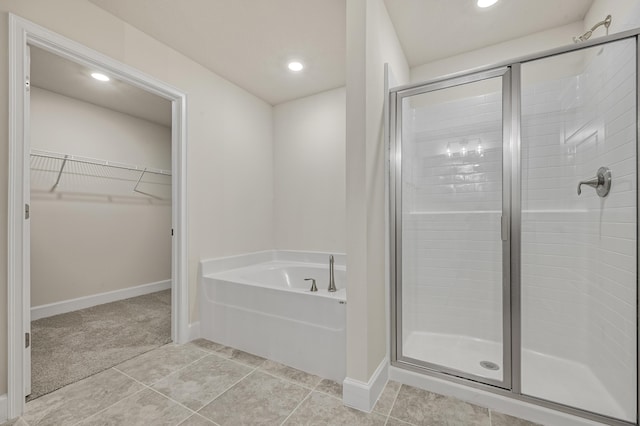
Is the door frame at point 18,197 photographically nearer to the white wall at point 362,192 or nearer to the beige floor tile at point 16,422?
the beige floor tile at point 16,422

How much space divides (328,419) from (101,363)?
1660mm

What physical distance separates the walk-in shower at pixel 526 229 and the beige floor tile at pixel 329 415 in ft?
1.46

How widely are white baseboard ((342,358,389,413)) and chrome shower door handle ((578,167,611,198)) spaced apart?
1.61 m

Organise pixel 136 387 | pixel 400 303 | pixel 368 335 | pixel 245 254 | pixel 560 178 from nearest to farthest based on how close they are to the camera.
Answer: pixel 368 335 → pixel 136 387 → pixel 400 303 → pixel 560 178 → pixel 245 254

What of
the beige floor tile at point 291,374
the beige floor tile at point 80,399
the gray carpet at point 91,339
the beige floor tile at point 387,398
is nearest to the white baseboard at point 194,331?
the gray carpet at point 91,339

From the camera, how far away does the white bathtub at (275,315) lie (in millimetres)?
1870

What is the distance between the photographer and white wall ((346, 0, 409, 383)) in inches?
63.3

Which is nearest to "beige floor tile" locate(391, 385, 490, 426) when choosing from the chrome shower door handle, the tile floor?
the tile floor

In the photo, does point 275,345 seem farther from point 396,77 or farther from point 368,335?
point 396,77

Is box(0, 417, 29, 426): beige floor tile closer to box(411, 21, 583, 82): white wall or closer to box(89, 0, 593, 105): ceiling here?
box(89, 0, 593, 105): ceiling

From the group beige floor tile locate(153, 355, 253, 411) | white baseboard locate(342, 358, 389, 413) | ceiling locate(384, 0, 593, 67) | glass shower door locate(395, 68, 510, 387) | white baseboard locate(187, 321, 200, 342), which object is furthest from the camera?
white baseboard locate(187, 321, 200, 342)

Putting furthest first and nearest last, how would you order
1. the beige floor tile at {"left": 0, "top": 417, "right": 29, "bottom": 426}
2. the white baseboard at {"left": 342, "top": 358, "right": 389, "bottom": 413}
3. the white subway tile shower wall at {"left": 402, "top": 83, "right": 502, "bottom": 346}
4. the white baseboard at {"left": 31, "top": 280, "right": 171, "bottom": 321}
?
the white baseboard at {"left": 31, "top": 280, "right": 171, "bottom": 321} → the white subway tile shower wall at {"left": 402, "top": 83, "right": 502, "bottom": 346} → the white baseboard at {"left": 342, "top": 358, "right": 389, "bottom": 413} → the beige floor tile at {"left": 0, "top": 417, "right": 29, "bottom": 426}

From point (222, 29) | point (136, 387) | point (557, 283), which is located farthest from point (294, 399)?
point (222, 29)

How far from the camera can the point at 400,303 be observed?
6.28 feet
